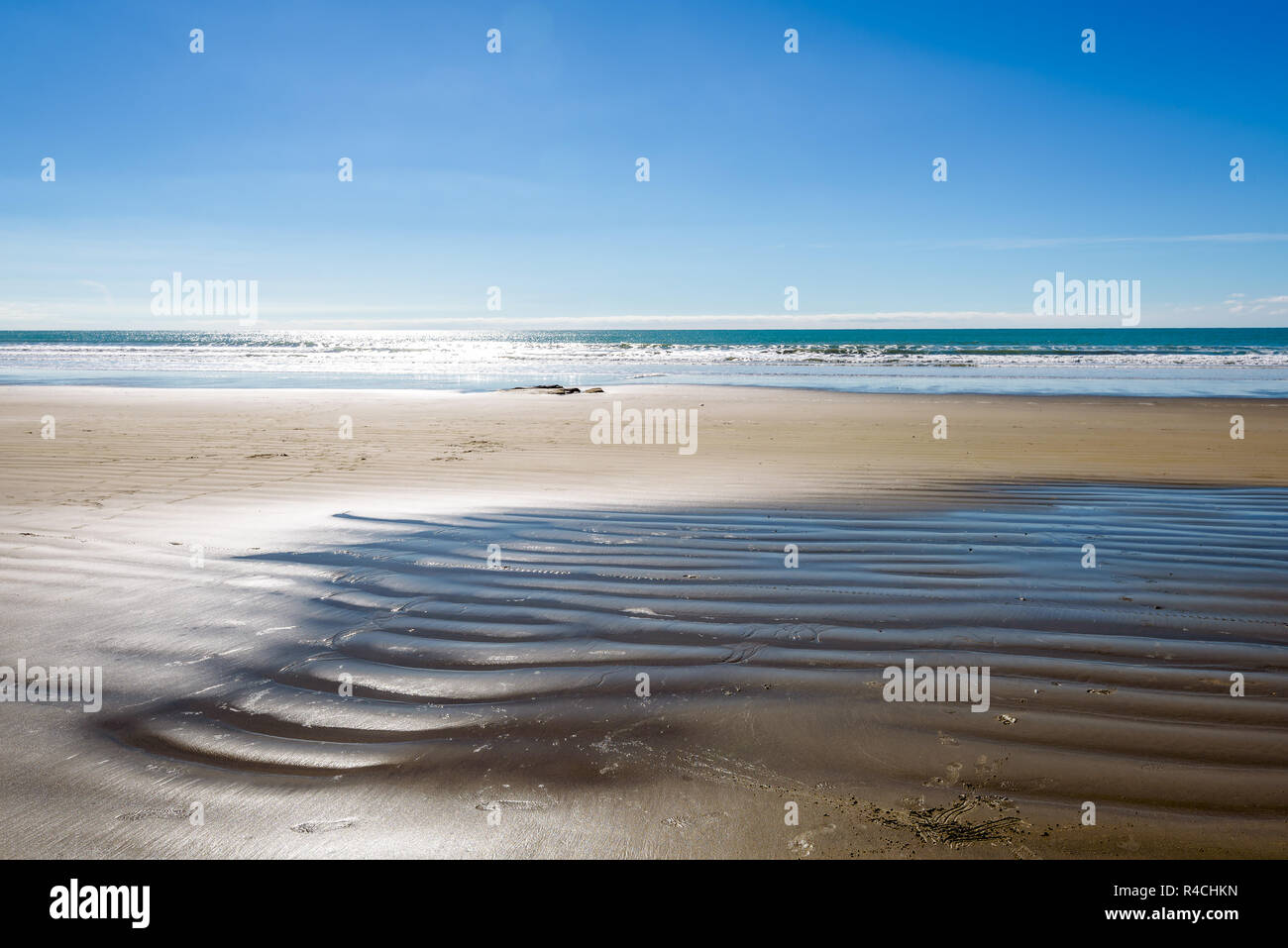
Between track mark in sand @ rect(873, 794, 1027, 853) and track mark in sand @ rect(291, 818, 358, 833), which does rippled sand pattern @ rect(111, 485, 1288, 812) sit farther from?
track mark in sand @ rect(291, 818, 358, 833)

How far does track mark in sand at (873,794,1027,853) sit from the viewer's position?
2574mm

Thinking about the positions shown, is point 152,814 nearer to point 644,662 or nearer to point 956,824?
point 644,662

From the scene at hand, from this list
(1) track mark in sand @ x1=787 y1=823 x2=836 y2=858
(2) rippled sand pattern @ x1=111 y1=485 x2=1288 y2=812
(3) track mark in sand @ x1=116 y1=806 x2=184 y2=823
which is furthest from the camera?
(2) rippled sand pattern @ x1=111 y1=485 x2=1288 y2=812

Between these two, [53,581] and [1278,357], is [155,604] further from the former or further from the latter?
[1278,357]

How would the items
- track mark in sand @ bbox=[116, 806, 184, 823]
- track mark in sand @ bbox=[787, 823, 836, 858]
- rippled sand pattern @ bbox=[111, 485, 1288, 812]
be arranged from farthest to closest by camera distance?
rippled sand pattern @ bbox=[111, 485, 1288, 812] < track mark in sand @ bbox=[116, 806, 184, 823] < track mark in sand @ bbox=[787, 823, 836, 858]

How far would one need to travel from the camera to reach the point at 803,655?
4141mm

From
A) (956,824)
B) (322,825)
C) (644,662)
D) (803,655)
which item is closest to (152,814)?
(322,825)

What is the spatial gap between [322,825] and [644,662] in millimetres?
1774

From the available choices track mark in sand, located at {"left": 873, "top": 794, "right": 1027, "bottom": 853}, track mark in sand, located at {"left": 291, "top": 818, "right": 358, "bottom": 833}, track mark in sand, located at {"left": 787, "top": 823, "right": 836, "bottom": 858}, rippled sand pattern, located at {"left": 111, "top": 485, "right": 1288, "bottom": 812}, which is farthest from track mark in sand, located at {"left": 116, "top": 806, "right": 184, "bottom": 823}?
track mark in sand, located at {"left": 873, "top": 794, "right": 1027, "bottom": 853}

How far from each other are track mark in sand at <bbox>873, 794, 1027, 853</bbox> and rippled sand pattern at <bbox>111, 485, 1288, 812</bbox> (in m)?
0.15

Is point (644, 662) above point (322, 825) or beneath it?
above

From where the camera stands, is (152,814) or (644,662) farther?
(644,662)

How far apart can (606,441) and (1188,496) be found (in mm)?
7659
